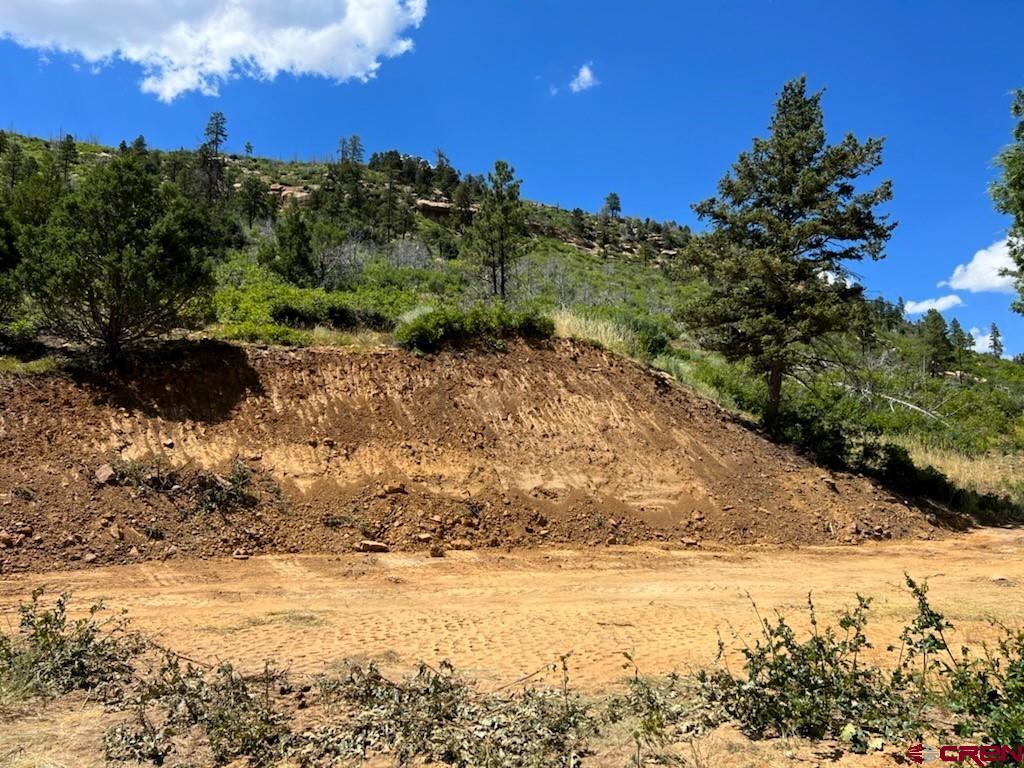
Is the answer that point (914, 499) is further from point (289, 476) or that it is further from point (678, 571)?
point (289, 476)

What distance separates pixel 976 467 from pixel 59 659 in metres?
23.1

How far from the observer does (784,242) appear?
16.0 meters

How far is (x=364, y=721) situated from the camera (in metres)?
4.35

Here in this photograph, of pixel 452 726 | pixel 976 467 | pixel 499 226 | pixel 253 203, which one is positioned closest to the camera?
pixel 452 726

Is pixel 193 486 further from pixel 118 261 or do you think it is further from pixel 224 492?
pixel 118 261

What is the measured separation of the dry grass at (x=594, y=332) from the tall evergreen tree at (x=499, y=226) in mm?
5207

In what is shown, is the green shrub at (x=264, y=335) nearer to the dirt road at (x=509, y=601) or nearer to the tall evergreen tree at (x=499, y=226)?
the dirt road at (x=509, y=601)

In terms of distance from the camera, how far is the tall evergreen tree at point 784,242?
15.6 meters

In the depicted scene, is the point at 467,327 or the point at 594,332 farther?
the point at 594,332

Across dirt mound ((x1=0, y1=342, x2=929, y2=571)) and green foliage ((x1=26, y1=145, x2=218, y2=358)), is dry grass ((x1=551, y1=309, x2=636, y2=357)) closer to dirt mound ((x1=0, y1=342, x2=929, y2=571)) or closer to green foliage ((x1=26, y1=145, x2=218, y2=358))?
dirt mound ((x1=0, y1=342, x2=929, y2=571))

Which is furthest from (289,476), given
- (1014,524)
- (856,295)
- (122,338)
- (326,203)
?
(326,203)

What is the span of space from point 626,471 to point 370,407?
5444 mm

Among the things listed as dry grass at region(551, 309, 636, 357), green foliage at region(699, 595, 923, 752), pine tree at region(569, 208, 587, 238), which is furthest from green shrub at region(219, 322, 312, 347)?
pine tree at region(569, 208, 587, 238)

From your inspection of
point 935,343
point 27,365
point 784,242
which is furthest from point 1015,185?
point 935,343
